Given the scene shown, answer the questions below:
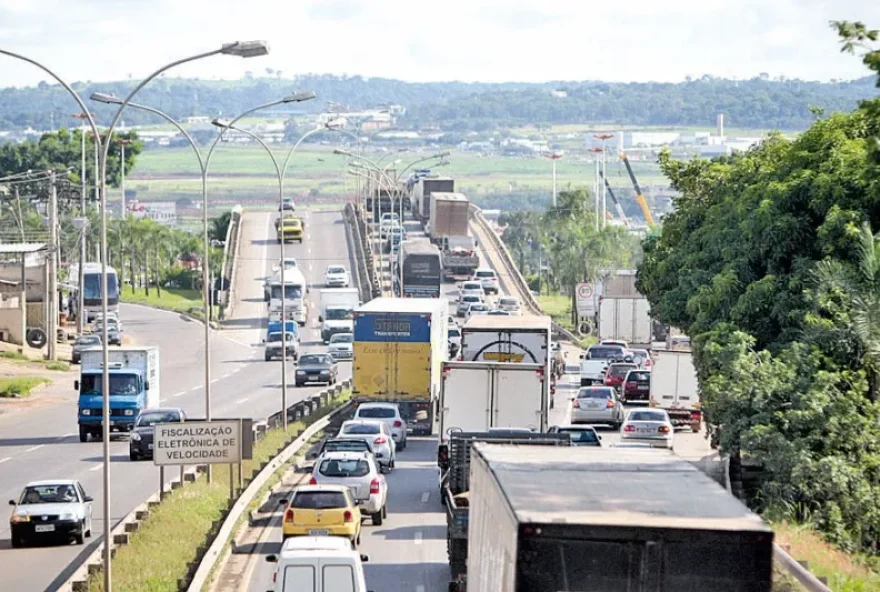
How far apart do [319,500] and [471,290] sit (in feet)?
249

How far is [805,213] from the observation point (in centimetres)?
3819

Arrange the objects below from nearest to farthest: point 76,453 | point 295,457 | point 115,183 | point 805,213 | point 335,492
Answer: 1. point 335,492
2. point 805,213
3. point 295,457
4. point 76,453
5. point 115,183

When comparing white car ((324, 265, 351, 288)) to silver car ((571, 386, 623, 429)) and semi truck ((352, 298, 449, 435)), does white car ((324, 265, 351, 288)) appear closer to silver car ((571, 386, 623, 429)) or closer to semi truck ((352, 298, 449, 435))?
silver car ((571, 386, 623, 429))

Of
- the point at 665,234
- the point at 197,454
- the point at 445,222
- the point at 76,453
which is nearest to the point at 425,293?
the point at 445,222

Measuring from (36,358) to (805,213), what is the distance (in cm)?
4970

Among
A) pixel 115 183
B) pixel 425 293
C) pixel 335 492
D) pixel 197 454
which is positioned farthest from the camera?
pixel 115 183

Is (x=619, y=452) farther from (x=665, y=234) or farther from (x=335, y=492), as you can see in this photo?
(x=665, y=234)

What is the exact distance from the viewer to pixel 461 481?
90.6ft

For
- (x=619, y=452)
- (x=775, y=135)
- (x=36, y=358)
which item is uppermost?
(x=775, y=135)

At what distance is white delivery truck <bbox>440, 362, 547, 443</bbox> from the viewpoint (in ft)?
124

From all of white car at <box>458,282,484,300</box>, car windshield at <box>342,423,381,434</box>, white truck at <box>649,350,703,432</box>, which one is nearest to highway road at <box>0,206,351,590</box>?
car windshield at <box>342,423,381,434</box>

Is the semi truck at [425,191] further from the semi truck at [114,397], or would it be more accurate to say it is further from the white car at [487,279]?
the semi truck at [114,397]

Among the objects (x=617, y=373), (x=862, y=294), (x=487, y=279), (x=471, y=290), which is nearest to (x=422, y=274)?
(x=471, y=290)

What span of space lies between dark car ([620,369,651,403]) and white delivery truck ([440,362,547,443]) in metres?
21.9
